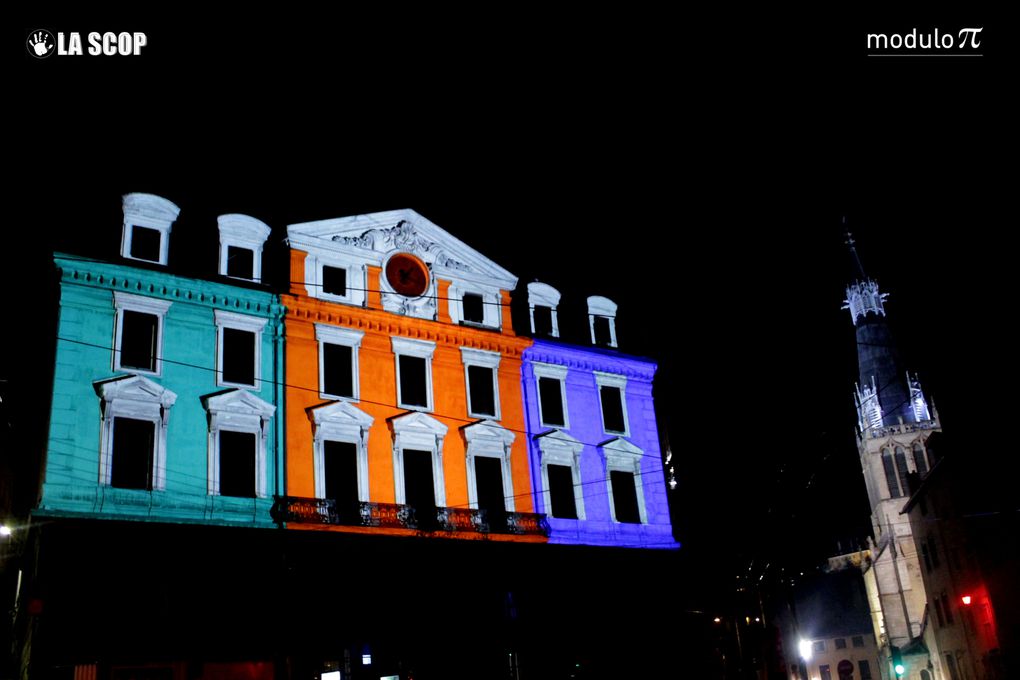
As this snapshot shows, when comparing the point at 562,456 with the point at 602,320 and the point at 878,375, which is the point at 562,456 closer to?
the point at 602,320

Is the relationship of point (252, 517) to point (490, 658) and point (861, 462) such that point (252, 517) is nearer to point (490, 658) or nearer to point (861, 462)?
point (490, 658)

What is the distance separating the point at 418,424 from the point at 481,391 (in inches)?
115

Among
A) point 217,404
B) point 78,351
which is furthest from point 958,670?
point 78,351

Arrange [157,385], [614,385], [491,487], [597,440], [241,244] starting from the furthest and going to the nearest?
[614,385]
[597,440]
[491,487]
[241,244]
[157,385]

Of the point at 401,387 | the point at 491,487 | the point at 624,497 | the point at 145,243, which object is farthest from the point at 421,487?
the point at 145,243

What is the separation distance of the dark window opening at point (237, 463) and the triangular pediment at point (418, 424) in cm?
435

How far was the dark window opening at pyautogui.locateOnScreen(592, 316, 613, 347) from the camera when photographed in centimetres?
3261

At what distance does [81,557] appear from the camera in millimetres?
20594

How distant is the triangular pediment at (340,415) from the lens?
2538 cm

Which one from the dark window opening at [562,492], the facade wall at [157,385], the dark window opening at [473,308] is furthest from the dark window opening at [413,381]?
the dark window opening at [562,492]

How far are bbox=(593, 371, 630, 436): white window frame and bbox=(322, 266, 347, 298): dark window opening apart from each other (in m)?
9.81

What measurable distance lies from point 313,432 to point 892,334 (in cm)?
8248

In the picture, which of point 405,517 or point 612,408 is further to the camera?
point 612,408

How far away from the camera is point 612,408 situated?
104ft
